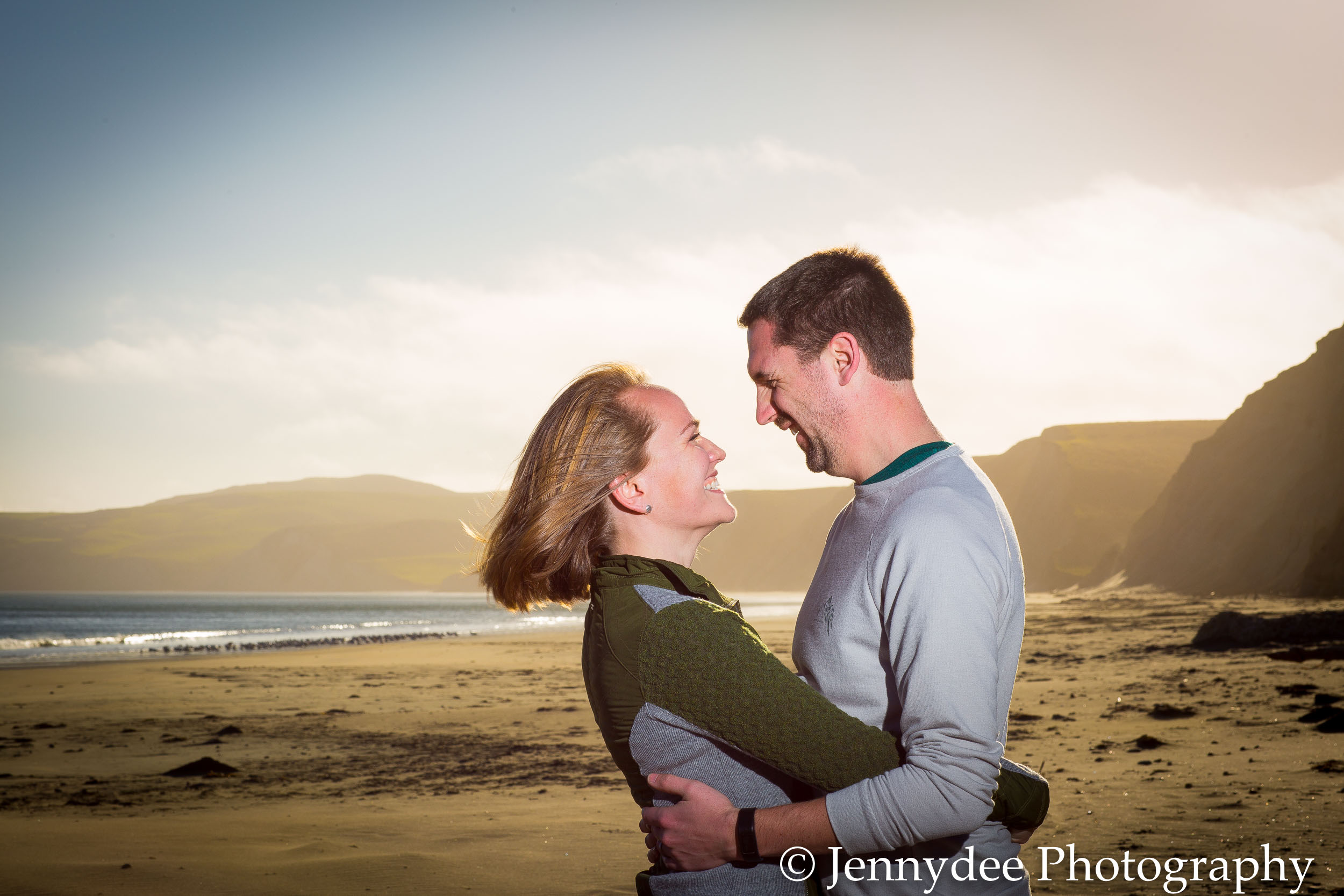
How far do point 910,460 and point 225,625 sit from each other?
61482mm

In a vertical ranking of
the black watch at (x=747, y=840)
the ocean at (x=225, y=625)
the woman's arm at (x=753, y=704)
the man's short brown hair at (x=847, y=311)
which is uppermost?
the man's short brown hair at (x=847, y=311)

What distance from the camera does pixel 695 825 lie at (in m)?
1.92

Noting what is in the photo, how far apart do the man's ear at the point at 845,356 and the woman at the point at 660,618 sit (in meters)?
0.42

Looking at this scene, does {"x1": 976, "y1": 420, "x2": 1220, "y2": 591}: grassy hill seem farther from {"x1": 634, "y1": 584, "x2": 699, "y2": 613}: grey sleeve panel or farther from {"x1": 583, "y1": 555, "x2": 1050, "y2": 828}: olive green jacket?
{"x1": 634, "y1": 584, "x2": 699, "y2": 613}: grey sleeve panel

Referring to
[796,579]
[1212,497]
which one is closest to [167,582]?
[796,579]

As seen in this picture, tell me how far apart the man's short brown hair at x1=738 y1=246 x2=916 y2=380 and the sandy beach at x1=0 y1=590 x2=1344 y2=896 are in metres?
4.23

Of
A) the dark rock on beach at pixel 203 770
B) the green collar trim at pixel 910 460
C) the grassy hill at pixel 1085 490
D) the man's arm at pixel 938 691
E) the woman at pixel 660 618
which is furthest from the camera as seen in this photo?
the grassy hill at pixel 1085 490

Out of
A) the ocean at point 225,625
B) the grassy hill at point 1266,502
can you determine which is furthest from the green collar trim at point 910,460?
the grassy hill at point 1266,502

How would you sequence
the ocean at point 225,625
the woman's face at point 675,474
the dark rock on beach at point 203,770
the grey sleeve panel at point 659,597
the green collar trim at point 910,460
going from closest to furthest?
1. the grey sleeve panel at point 659,597
2. the green collar trim at point 910,460
3. the woman's face at point 675,474
4. the dark rock on beach at point 203,770
5. the ocean at point 225,625

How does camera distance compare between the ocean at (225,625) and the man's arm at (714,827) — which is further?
the ocean at (225,625)

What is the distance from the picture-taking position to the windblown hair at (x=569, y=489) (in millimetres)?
2303

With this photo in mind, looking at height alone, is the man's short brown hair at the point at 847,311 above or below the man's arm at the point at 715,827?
above

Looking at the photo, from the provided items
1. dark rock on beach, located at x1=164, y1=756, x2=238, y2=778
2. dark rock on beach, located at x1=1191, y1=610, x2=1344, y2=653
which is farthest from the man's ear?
dark rock on beach, located at x1=1191, y1=610, x2=1344, y2=653

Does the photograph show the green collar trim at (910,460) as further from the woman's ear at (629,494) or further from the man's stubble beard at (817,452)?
the woman's ear at (629,494)
